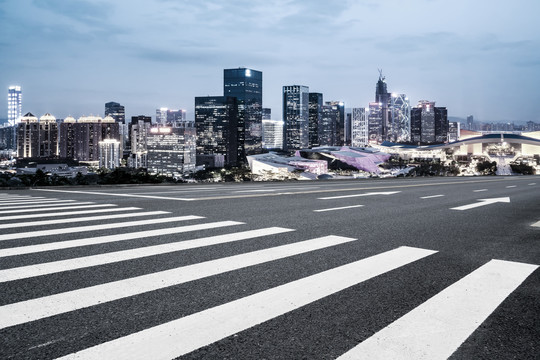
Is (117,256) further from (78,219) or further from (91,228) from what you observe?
(78,219)

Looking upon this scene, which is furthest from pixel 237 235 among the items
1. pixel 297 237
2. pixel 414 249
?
pixel 414 249

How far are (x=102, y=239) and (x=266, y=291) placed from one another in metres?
3.73

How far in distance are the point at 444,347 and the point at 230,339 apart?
5.05ft

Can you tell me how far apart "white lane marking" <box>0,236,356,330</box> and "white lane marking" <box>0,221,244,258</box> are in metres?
2.17

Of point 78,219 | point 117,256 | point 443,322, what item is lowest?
point 443,322

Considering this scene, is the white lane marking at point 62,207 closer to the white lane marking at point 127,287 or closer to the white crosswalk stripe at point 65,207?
the white crosswalk stripe at point 65,207

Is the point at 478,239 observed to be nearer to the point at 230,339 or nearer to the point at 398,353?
the point at 398,353

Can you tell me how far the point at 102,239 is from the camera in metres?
6.86

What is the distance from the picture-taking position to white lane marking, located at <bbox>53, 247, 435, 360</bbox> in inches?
115

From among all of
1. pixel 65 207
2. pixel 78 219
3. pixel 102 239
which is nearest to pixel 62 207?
pixel 65 207

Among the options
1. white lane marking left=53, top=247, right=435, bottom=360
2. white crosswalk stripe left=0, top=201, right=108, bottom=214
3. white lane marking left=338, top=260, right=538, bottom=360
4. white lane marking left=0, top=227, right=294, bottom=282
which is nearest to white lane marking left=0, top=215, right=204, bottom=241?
white lane marking left=0, top=227, right=294, bottom=282

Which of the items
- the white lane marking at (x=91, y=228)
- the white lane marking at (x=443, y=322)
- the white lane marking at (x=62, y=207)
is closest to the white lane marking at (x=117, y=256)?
the white lane marking at (x=91, y=228)

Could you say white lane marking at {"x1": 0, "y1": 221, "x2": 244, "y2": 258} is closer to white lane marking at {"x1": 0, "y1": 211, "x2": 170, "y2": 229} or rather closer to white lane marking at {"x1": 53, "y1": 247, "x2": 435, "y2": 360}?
white lane marking at {"x1": 0, "y1": 211, "x2": 170, "y2": 229}

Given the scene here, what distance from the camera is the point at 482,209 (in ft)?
40.3
